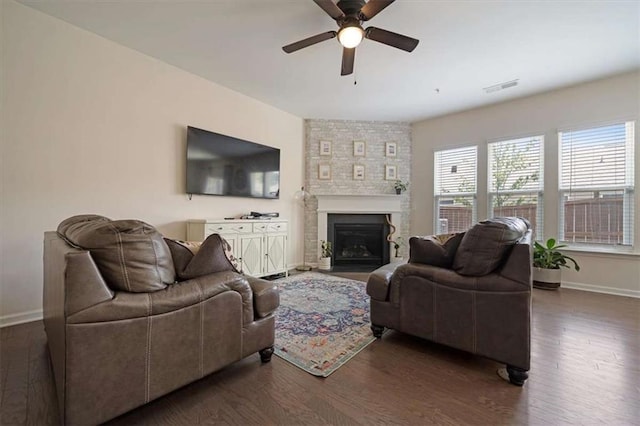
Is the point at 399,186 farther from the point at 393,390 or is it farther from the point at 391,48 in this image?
the point at 393,390

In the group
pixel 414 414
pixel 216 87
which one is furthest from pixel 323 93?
pixel 414 414

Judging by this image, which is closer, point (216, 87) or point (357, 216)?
point (216, 87)

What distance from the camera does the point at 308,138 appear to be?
207 inches

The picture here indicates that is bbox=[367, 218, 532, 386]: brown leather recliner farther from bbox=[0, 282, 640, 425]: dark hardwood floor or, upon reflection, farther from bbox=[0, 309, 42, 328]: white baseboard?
bbox=[0, 309, 42, 328]: white baseboard

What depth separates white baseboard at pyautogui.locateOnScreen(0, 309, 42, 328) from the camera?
2377mm

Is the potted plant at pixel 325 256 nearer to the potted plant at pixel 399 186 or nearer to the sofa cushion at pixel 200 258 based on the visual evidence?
the potted plant at pixel 399 186

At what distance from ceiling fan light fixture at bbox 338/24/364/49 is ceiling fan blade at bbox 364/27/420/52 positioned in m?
0.13

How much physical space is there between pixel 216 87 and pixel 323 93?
1.57 m

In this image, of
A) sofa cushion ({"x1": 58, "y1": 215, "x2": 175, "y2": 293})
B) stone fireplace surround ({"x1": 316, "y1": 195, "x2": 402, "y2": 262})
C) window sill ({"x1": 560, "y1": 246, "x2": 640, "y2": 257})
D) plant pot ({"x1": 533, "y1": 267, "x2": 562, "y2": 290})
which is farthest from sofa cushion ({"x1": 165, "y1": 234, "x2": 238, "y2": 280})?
window sill ({"x1": 560, "y1": 246, "x2": 640, "y2": 257})

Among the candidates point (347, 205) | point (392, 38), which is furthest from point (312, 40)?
point (347, 205)

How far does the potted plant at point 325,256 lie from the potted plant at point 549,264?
3085 mm

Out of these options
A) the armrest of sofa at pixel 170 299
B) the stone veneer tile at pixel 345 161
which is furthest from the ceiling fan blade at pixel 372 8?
the stone veneer tile at pixel 345 161

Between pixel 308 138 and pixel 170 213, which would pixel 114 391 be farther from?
pixel 308 138

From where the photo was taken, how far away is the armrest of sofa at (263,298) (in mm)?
1747
